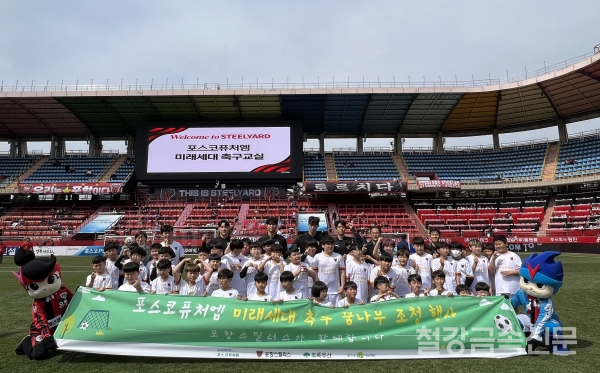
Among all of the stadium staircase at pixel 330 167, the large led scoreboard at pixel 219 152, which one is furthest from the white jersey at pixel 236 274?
the stadium staircase at pixel 330 167

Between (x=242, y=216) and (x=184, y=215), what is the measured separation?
4689 mm

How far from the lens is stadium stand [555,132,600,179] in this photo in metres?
28.2

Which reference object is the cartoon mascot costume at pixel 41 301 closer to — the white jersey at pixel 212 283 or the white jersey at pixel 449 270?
the white jersey at pixel 212 283

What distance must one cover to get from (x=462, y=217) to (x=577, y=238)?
7765mm

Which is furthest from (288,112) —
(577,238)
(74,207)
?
(577,238)

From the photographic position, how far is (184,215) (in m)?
29.5

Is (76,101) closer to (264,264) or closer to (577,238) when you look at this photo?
(264,264)

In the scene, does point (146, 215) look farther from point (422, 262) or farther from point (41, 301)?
point (422, 262)

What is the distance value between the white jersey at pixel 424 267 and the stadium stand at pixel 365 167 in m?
25.9

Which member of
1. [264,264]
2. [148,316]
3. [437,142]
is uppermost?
[437,142]

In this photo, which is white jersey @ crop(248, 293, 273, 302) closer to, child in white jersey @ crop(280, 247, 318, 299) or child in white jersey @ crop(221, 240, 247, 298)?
child in white jersey @ crop(280, 247, 318, 299)

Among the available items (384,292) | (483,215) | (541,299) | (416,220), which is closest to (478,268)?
(541,299)

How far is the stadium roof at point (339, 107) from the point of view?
27344mm

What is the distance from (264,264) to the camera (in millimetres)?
5875
